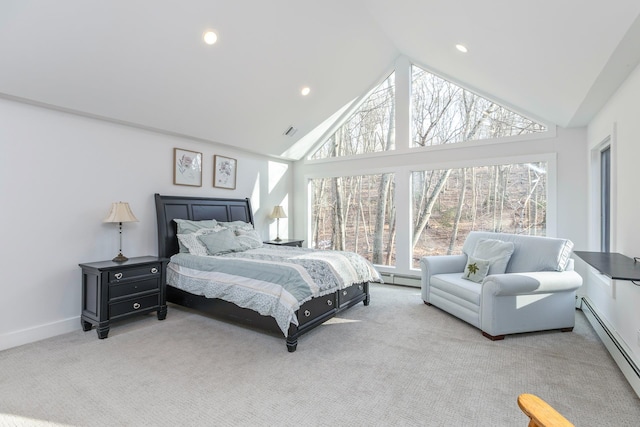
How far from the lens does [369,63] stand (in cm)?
513

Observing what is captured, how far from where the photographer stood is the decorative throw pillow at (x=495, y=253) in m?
3.67

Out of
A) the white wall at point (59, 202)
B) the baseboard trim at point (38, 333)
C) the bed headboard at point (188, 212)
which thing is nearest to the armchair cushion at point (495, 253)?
→ the bed headboard at point (188, 212)

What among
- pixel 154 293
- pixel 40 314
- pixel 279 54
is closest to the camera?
pixel 40 314

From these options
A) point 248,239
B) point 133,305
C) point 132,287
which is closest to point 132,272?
point 132,287

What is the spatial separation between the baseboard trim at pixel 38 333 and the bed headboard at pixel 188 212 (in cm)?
117

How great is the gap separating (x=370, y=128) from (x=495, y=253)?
3.13 metres

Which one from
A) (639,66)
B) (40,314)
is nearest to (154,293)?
(40,314)

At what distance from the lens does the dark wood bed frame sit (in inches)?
123

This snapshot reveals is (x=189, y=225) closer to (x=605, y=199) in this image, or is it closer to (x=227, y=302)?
(x=227, y=302)

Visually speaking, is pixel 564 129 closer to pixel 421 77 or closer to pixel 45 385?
pixel 421 77

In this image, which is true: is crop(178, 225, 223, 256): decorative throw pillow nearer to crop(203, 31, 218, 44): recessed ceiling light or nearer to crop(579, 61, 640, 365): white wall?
crop(203, 31, 218, 44): recessed ceiling light

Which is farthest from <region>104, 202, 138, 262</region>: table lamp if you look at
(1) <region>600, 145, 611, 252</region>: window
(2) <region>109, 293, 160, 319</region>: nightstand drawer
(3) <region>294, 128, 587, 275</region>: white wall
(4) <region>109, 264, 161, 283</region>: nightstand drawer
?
(1) <region>600, 145, 611, 252</region>: window

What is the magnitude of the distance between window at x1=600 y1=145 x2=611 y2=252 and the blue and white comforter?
8.54 feet

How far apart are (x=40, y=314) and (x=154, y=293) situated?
40.9 inches
